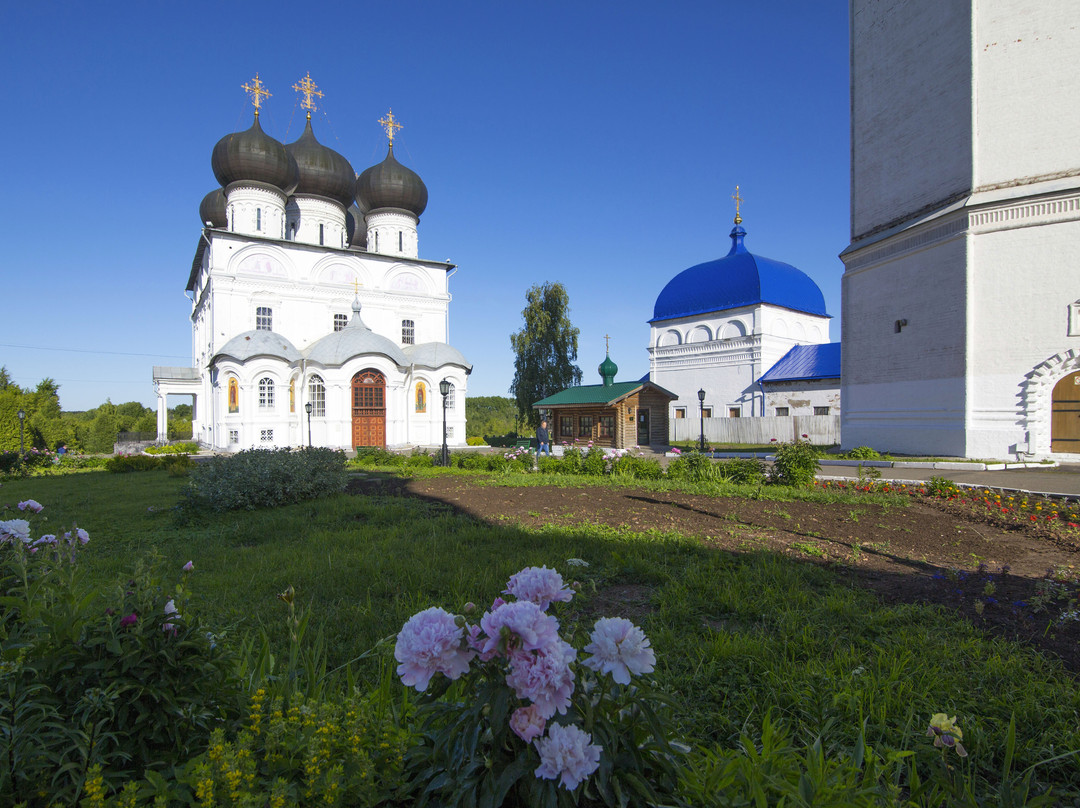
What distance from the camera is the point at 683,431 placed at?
1212 inches

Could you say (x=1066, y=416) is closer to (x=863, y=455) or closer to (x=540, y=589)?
(x=863, y=455)

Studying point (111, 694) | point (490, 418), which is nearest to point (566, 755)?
point (111, 694)

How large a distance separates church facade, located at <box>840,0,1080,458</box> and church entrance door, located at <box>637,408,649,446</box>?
30.1 feet

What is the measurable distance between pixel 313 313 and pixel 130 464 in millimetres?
11447

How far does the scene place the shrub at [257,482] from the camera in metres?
8.12

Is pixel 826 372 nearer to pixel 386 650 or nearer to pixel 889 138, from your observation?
pixel 889 138

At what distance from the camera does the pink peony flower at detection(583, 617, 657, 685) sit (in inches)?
50.0

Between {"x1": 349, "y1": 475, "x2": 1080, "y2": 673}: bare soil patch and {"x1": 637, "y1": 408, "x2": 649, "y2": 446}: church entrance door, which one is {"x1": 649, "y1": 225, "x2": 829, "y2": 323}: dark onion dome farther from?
{"x1": 349, "y1": 475, "x2": 1080, "y2": 673}: bare soil patch

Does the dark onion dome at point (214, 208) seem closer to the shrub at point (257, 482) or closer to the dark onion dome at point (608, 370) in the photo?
the dark onion dome at point (608, 370)

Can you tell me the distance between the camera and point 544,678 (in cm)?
118

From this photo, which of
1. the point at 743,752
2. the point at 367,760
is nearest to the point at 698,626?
the point at 743,752

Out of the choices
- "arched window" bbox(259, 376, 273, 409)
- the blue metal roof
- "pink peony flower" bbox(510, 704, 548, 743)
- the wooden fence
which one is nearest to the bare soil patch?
"pink peony flower" bbox(510, 704, 548, 743)

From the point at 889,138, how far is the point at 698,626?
58.9 ft

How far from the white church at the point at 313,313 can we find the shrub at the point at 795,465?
53.7ft
